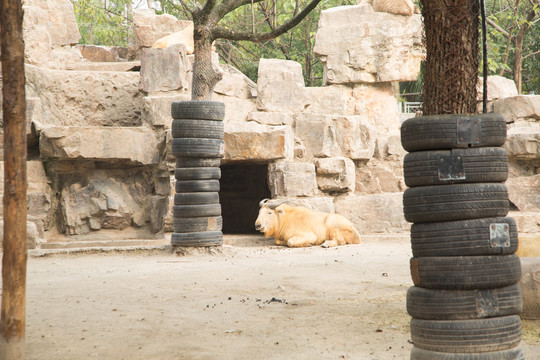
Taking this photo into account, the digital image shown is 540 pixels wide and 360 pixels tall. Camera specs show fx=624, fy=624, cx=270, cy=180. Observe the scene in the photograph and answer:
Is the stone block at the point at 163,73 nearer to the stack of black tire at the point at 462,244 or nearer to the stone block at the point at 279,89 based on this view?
the stone block at the point at 279,89

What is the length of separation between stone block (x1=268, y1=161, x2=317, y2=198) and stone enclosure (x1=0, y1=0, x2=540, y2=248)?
0.02m

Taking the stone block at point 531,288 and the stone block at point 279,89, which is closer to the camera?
the stone block at point 531,288

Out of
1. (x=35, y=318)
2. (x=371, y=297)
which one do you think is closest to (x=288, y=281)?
(x=371, y=297)

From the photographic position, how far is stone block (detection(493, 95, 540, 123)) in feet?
41.5

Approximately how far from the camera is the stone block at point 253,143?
11.1 m

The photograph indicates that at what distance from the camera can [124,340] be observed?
4.47 meters

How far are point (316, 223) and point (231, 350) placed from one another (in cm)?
678

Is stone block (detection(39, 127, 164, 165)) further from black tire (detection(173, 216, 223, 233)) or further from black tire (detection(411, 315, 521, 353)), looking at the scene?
black tire (detection(411, 315, 521, 353))

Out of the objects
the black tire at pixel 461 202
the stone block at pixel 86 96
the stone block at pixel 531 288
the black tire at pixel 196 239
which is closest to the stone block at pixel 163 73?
the stone block at pixel 86 96

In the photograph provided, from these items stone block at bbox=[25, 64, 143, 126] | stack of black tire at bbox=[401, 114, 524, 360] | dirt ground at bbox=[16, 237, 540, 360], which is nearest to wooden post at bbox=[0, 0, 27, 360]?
dirt ground at bbox=[16, 237, 540, 360]

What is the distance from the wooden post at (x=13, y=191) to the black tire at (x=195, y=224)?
5.80 meters

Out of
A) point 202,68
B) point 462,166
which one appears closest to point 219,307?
point 462,166

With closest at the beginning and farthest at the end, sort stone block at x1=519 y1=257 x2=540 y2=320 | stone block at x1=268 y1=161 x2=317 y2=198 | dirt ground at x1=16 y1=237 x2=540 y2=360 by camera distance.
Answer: dirt ground at x1=16 y1=237 x2=540 y2=360
stone block at x1=519 y1=257 x2=540 y2=320
stone block at x1=268 y1=161 x2=317 y2=198

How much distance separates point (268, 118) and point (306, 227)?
92.6 inches
